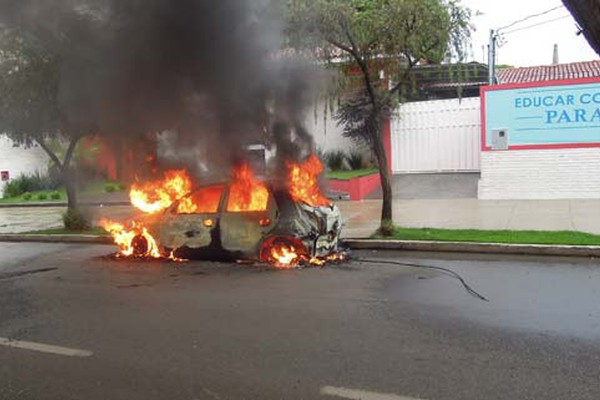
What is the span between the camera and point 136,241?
9461 millimetres

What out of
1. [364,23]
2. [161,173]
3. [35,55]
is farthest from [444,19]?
[35,55]

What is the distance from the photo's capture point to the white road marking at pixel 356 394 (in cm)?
363

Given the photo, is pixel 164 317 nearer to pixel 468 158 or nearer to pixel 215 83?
A: pixel 215 83

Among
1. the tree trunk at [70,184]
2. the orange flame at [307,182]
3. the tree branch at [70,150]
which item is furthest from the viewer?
the tree trunk at [70,184]

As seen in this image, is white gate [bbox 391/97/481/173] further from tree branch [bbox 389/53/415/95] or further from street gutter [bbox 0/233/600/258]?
street gutter [bbox 0/233/600/258]

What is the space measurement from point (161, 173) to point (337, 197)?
6.99 meters

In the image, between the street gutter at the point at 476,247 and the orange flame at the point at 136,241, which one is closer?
the street gutter at the point at 476,247

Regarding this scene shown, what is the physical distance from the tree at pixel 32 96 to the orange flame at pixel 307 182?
502 cm

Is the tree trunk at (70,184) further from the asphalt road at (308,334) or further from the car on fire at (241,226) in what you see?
the asphalt road at (308,334)

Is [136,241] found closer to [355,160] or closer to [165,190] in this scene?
[165,190]

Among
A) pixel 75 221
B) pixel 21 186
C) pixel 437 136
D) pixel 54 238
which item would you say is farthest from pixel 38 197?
pixel 437 136

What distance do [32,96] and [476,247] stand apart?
9.08m

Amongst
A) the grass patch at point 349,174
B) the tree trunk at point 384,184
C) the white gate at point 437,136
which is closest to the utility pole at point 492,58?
the white gate at point 437,136

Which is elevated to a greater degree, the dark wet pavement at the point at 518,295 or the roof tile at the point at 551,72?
the roof tile at the point at 551,72
